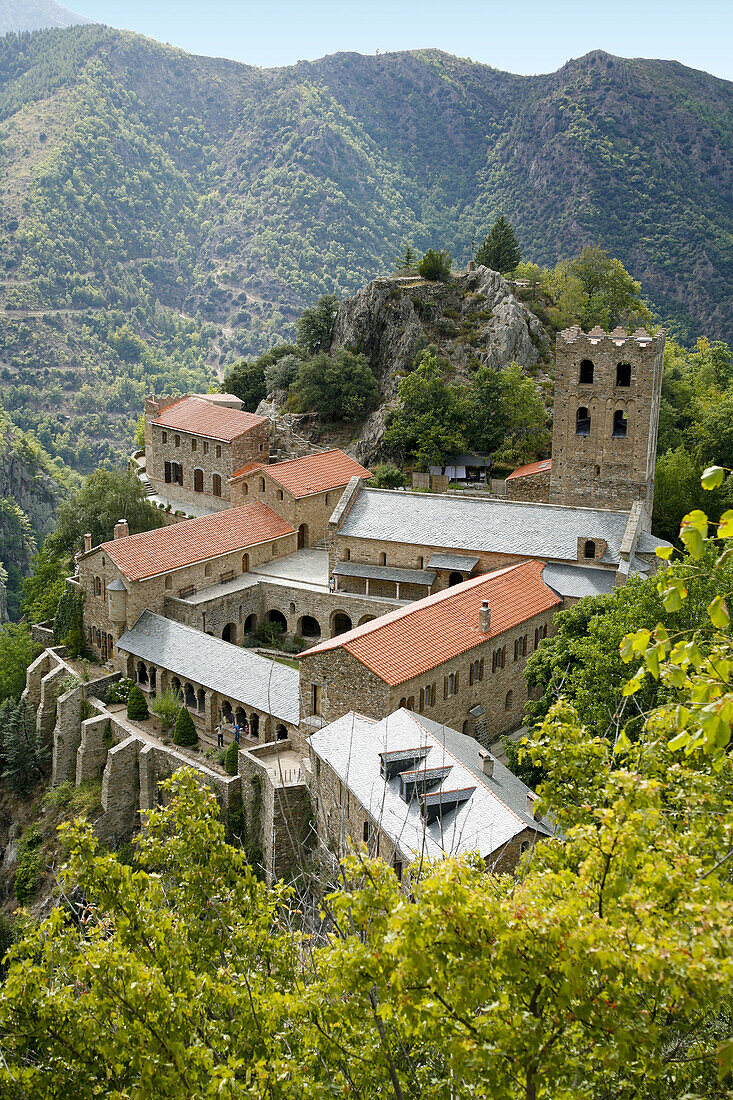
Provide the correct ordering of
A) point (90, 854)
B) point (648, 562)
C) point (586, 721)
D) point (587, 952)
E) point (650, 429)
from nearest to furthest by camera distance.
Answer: point (587, 952), point (90, 854), point (586, 721), point (648, 562), point (650, 429)

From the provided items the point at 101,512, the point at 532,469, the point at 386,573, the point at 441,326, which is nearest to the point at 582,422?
the point at 532,469

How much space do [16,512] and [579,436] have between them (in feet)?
287

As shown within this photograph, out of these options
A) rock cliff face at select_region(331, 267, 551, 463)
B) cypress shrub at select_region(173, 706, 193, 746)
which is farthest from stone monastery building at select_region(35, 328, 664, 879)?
rock cliff face at select_region(331, 267, 551, 463)

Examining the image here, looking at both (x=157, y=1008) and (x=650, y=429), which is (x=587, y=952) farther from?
(x=650, y=429)

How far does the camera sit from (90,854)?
53.3 ft

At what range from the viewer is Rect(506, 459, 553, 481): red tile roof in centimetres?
5731

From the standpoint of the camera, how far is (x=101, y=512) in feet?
189

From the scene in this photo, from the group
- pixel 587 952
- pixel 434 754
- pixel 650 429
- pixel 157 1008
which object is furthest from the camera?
pixel 650 429

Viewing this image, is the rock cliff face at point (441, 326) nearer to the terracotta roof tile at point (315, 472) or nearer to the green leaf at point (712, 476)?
the terracotta roof tile at point (315, 472)

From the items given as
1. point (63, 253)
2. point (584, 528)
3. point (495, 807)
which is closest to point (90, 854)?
point (495, 807)

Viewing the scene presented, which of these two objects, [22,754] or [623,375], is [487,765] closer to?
[22,754]

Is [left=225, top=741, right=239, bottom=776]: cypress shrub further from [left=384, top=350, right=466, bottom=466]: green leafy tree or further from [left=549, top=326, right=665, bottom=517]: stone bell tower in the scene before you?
[left=384, top=350, right=466, bottom=466]: green leafy tree

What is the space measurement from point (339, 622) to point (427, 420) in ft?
62.2

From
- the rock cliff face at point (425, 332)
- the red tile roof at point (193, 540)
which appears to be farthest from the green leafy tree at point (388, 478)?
the red tile roof at point (193, 540)
